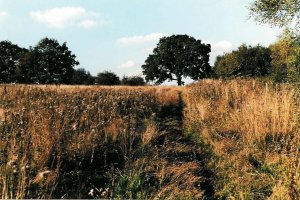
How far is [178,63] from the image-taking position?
77562mm

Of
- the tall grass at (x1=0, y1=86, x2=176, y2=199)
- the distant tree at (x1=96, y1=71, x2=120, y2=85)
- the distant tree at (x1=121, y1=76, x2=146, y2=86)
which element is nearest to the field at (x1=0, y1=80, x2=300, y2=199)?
the tall grass at (x1=0, y1=86, x2=176, y2=199)

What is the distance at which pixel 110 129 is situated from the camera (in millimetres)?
8938

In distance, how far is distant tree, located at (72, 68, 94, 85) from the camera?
72.4 meters

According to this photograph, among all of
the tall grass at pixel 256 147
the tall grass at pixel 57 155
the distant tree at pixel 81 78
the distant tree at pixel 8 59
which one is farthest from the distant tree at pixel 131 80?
the tall grass at pixel 57 155

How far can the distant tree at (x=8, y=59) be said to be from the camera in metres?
74.4

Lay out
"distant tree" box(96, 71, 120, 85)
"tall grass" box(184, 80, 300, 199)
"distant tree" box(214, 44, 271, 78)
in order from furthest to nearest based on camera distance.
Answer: "distant tree" box(96, 71, 120, 85), "distant tree" box(214, 44, 271, 78), "tall grass" box(184, 80, 300, 199)

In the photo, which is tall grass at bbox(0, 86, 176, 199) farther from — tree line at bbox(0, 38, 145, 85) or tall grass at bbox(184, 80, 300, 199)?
tree line at bbox(0, 38, 145, 85)

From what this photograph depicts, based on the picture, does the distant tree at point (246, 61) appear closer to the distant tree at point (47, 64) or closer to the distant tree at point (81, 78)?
the distant tree at point (81, 78)

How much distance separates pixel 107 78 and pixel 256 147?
59.0 m

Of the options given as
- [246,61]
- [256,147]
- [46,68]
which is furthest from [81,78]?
[256,147]

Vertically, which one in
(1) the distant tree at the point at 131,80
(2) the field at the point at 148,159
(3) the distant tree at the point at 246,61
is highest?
(3) the distant tree at the point at 246,61

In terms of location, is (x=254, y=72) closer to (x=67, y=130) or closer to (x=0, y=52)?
(x=0, y=52)

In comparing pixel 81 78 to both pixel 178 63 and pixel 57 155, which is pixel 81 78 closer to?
pixel 178 63

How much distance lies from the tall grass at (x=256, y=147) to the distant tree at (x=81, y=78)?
199 ft
